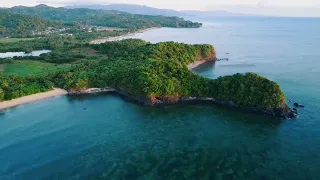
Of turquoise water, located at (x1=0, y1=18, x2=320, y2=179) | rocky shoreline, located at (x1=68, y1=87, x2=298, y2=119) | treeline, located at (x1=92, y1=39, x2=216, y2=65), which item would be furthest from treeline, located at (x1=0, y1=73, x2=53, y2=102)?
treeline, located at (x1=92, y1=39, x2=216, y2=65)

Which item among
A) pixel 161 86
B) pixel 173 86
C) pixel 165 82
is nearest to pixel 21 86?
pixel 161 86

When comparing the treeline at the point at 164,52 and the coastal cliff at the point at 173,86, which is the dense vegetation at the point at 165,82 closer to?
the coastal cliff at the point at 173,86

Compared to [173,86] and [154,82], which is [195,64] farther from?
[154,82]

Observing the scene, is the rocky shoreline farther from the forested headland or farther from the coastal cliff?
the forested headland

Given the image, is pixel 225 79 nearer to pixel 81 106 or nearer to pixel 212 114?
pixel 212 114

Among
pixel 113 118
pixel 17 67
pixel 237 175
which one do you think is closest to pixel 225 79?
pixel 113 118
